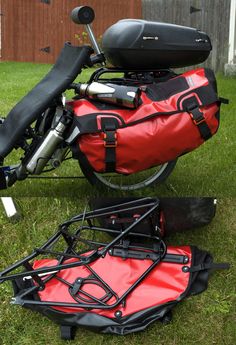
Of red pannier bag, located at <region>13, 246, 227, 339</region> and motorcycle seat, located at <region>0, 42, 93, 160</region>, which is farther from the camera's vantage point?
motorcycle seat, located at <region>0, 42, 93, 160</region>

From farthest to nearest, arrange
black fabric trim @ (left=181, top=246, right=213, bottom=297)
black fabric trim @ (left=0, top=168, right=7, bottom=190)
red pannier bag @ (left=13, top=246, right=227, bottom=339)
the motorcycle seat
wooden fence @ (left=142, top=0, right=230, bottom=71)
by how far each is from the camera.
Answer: wooden fence @ (left=142, top=0, right=230, bottom=71), black fabric trim @ (left=0, top=168, right=7, bottom=190), the motorcycle seat, black fabric trim @ (left=181, top=246, right=213, bottom=297), red pannier bag @ (left=13, top=246, right=227, bottom=339)

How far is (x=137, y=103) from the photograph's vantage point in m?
2.76

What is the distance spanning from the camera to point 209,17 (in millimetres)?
9562

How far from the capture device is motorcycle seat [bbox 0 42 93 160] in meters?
2.87

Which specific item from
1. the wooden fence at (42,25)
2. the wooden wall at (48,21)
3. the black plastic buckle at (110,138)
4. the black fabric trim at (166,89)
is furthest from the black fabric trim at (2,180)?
the wooden fence at (42,25)

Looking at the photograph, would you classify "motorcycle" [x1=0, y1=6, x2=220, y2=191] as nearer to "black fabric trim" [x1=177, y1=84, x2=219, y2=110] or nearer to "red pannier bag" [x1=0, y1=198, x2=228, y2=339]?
"black fabric trim" [x1=177, y1=84, x2=219, y2=110]

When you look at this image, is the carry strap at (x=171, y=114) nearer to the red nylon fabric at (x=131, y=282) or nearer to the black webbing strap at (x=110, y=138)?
the black webbing strap at (x=110, y=138)

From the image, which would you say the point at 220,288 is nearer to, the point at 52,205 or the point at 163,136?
the point at 163,136

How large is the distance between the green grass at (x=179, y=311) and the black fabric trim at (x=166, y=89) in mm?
750

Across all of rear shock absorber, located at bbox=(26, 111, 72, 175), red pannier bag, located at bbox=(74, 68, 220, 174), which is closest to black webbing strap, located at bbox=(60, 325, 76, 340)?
→ red pannier bag, located at bbox=(74, 68, 220, 174)

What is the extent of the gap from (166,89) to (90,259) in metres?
1.05

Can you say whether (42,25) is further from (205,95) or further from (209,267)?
(209,267)

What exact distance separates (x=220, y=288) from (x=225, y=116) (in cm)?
291

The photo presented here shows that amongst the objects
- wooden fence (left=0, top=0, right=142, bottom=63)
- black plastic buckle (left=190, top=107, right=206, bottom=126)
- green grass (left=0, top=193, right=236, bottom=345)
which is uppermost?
black plastic buckle (left=190, top=107, right=206, bottom=126)
